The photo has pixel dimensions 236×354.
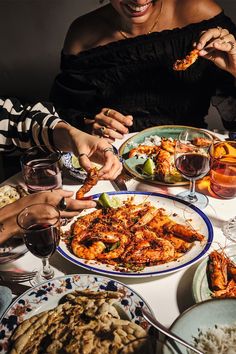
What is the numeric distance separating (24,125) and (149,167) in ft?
2.46

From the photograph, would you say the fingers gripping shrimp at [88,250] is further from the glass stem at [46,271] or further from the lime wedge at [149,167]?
the lime wedge at [149,167]

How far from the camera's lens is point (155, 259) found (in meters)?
1.42

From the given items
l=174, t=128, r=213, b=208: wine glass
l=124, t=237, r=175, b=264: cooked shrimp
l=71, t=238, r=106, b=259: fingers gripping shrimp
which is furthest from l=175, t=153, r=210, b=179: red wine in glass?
l=71, t=238, r=106, b=259: fingers gripping shrimp

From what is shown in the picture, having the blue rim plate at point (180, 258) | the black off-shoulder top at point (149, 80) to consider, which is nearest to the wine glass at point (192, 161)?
the blue rim plate at point (180, 258)

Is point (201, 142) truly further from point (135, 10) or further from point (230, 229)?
point (135, 10)

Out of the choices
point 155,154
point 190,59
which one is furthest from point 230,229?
point 190,59

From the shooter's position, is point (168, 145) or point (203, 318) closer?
point (203, 318)

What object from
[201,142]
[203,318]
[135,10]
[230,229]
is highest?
[135,10]

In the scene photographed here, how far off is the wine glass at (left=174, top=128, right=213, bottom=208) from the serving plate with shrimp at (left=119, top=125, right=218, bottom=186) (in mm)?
109

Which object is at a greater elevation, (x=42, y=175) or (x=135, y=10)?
(x=135, y=10)

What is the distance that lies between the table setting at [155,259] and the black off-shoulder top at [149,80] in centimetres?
116

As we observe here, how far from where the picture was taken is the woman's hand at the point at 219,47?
236 cm

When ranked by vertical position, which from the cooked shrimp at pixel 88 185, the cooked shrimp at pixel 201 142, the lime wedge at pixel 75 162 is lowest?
the lime wedge at pixel 75 162

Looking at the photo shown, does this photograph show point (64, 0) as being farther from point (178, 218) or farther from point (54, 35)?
point (178, 218)
